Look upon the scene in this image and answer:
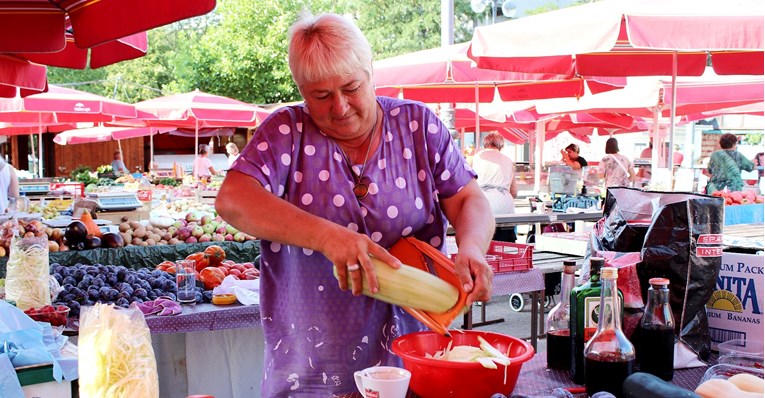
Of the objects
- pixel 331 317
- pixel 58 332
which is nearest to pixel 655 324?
pixel 331 317

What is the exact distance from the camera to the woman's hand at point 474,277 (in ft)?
6.33

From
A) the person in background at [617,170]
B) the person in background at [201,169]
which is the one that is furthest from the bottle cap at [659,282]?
the person in background at [201,169]

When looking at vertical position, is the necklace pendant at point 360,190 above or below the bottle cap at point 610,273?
above

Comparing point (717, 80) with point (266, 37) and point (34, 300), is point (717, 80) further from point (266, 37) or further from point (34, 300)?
point (266, 37)

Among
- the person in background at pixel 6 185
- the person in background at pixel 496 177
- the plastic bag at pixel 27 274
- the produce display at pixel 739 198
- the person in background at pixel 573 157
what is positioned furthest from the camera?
the person in background at pixel 573 157

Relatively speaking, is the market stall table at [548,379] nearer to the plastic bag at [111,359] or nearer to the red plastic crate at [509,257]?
the plastic bag at [111,359]

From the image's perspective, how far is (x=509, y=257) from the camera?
520 cm

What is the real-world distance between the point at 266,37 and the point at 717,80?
→ 2082 cm

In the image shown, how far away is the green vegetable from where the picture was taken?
63.0 inches

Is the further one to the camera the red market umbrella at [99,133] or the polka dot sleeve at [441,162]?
the red market umbrella at [99,133]

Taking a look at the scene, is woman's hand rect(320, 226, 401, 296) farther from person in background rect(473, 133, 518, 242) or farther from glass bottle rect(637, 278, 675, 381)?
person in background rect(473, 133, 518, 242)

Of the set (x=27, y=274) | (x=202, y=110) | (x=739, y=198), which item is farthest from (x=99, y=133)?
(x=27, y=274)

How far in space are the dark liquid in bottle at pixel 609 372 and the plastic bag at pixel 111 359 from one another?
1.10 meters

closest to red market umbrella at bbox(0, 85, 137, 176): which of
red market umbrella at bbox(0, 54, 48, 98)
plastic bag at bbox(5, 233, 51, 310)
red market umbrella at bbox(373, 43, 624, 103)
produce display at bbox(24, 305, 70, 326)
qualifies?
red market umbrella at bbox(0, 54, 48, 98)
